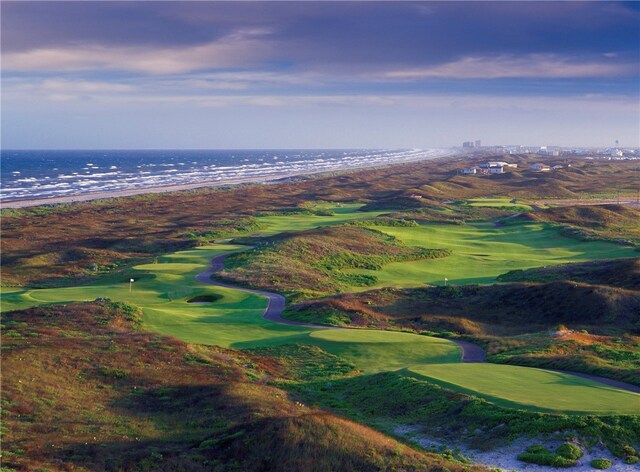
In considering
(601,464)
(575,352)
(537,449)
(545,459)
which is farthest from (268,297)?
(601,464)

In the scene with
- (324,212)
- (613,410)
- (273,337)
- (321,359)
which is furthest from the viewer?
(324,212)

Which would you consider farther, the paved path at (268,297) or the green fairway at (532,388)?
the paved path at (268,297)

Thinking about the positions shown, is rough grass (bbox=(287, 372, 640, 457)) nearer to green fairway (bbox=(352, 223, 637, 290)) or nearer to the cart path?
the cart path

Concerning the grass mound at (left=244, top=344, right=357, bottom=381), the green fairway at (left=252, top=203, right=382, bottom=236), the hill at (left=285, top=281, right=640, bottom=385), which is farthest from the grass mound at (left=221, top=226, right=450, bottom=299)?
the grass mound at (left=244, top=344, right=357, bottom=381)

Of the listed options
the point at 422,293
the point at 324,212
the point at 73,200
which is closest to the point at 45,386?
the point at 422,293

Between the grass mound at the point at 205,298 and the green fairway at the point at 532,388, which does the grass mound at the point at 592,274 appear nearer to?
the grass mound at the point at 205,298

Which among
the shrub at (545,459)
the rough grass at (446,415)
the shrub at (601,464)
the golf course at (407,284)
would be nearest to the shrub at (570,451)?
the shrub at (545,459)

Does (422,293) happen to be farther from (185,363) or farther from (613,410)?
(613,410)
